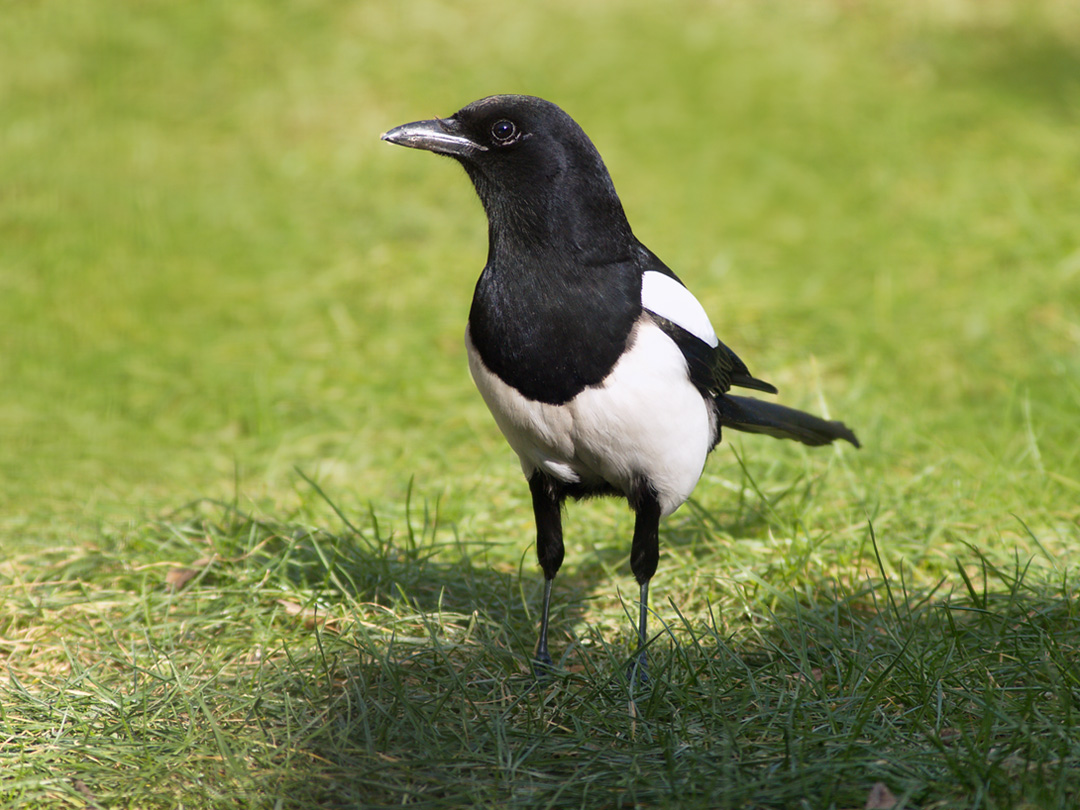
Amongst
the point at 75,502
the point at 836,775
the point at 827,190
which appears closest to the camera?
the point at 836,775

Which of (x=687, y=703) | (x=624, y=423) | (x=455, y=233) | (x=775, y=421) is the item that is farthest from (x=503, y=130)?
(x=455, y=233)

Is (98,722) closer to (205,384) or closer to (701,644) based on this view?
(701,644)

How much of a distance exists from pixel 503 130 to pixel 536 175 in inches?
5.4

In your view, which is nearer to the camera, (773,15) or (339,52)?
(339,52)

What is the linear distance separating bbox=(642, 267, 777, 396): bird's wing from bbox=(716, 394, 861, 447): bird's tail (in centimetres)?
14

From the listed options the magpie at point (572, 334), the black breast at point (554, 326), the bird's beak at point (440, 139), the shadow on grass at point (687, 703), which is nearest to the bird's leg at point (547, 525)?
the magpie at point (572, 334)

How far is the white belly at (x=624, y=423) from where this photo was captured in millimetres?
2438

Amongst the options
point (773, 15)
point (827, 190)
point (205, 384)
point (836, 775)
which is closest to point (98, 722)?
point (836, 775)

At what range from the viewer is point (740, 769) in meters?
2.13

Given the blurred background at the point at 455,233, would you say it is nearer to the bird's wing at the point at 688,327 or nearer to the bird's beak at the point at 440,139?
the bird's wing at the point at 688,327

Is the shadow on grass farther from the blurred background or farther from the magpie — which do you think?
the blurred background

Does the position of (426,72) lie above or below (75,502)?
above

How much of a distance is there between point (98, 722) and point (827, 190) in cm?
542

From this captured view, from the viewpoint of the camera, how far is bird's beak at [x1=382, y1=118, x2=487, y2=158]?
2.63 m
